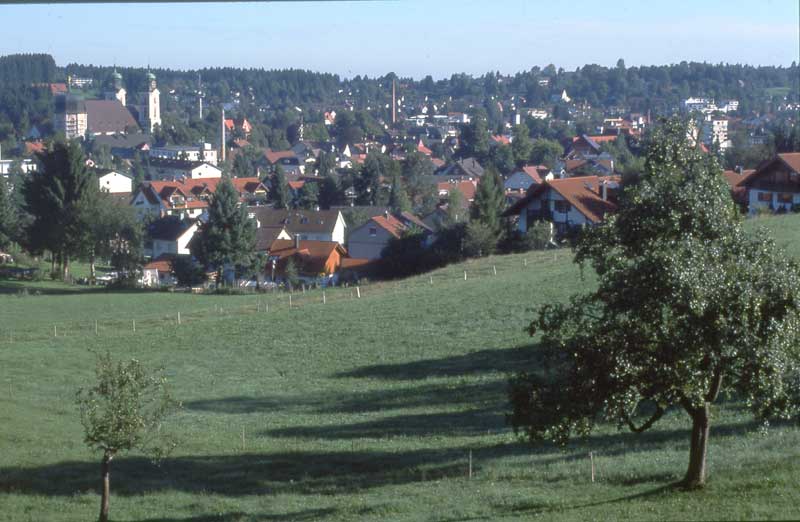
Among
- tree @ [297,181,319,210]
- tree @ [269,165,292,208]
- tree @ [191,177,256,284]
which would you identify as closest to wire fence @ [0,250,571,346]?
tree @ [191,177,256,284]

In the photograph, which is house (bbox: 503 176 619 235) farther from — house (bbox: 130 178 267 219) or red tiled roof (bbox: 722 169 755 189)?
house (bbox: 130 178 267 219)

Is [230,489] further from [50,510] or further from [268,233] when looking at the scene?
[268,233]

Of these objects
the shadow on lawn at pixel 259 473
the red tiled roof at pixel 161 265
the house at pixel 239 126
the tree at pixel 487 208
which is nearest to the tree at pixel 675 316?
the shadow on lawn at pixel 259 473

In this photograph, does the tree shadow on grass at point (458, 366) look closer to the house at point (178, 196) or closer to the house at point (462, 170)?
the house at point (178, 196)

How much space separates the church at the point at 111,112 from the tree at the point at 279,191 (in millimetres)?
34757

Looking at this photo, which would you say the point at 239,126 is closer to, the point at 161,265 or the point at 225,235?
the point at 161,265

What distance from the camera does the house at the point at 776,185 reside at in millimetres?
33188

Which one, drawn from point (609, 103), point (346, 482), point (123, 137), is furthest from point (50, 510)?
point (609, 103)

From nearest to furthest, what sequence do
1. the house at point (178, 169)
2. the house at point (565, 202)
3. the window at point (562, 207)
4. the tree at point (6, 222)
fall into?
the house at point (565, 202)
the window at point (562, 207)
the tree at point (6, 222)
the house at point (178, 169)

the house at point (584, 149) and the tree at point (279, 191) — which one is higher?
the house at point (584, 149)

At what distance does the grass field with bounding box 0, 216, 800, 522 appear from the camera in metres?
9.31

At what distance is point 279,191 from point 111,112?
2297 inches

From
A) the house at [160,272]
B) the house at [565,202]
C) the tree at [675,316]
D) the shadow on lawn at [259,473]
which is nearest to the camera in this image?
the tree at [675,316]

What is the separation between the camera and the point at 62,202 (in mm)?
45312
